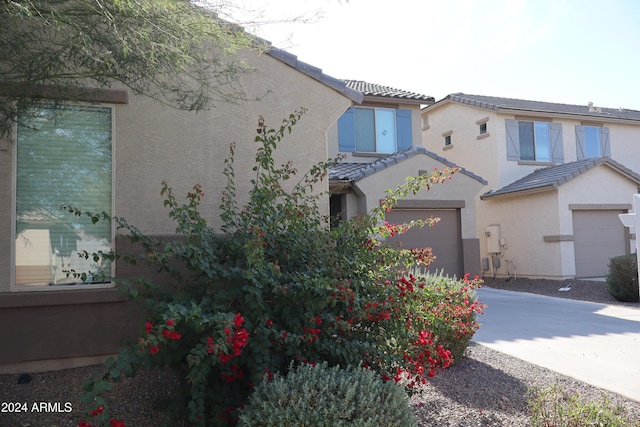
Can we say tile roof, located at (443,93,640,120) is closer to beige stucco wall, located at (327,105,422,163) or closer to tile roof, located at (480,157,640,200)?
tile roof, located at (480,157,640,200)

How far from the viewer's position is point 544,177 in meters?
16.2

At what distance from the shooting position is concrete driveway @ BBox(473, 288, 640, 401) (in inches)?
230

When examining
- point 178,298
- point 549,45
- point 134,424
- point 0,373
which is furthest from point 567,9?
point 0,373

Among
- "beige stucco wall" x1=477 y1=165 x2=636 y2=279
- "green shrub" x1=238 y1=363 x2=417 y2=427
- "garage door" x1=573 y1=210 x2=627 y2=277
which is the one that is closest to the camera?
"green shrub" x1=238 y1=363 x2=417 y2=427

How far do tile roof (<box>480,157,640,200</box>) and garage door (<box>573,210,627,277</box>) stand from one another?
1.29 m

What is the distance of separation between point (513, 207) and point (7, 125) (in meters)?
15.6

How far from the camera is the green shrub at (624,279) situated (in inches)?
456

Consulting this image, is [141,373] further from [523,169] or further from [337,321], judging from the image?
[523,169]

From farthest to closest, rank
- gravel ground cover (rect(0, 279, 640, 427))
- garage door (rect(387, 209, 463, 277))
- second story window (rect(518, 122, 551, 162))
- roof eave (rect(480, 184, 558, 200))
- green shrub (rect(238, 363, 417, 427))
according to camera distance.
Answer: second story window (rect(518, 122, 551, 162))
roof eave (rect(480, 184, 558, 200))
garage door (rect(387, 209, 463, 277))
gravel ground cover (rect(0, 279, 640, 427))
green shrub (rect(238, 363, 417, 427))

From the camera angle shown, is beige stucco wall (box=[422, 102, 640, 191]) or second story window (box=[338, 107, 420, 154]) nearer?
second story window (box=[338, 107, 420, 154])

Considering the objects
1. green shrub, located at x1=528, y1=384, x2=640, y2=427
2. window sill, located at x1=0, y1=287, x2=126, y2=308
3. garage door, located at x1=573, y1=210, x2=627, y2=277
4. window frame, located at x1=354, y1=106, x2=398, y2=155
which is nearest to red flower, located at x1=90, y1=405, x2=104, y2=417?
window sill, located at x1=0, y1=287, x2=126, y2=308

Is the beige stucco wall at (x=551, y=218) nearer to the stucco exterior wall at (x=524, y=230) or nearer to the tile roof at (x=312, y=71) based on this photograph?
the stucco exterior wall at (x=524, y=230)

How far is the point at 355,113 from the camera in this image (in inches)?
584

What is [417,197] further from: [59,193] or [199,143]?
[59,193]
